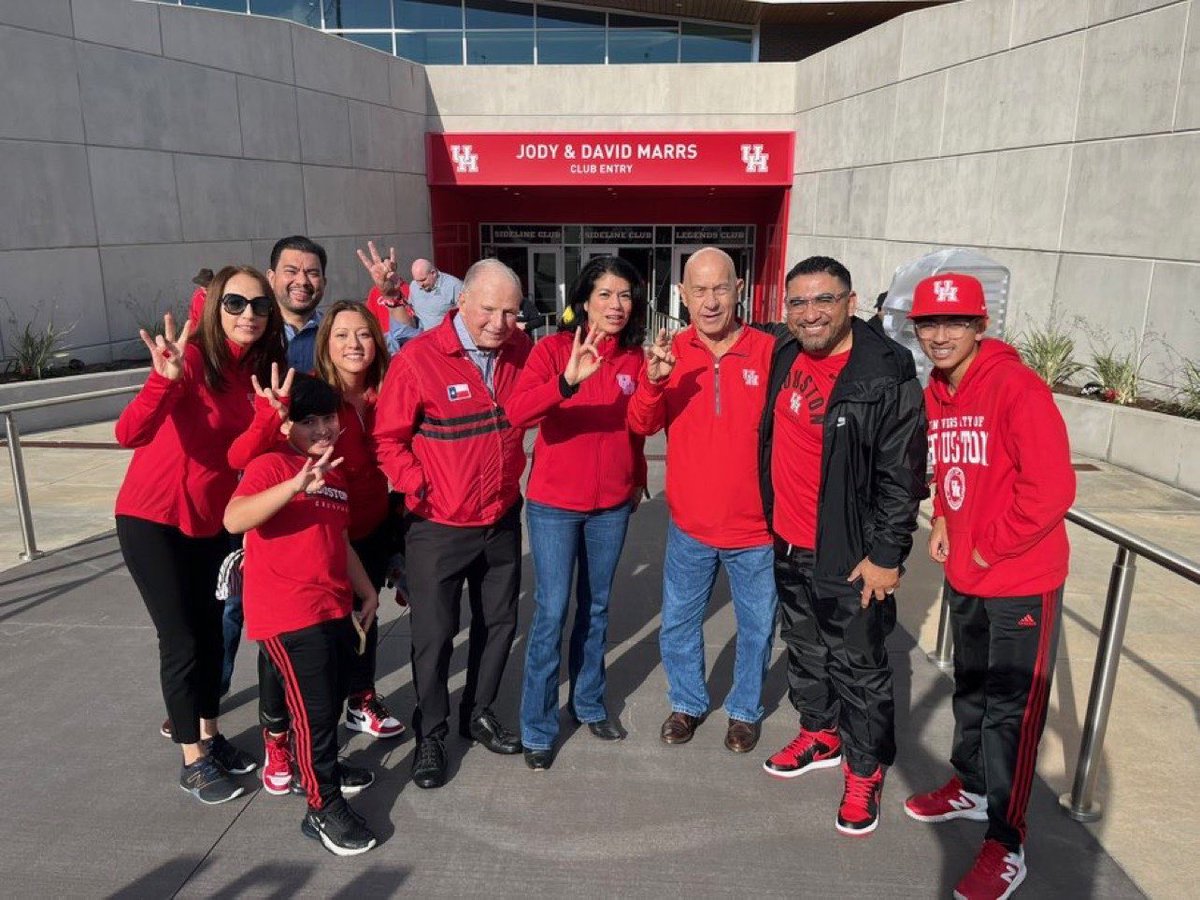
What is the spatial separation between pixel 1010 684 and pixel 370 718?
2.59 metres

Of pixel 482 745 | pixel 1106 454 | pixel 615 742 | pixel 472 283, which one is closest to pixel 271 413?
pixel 472 283

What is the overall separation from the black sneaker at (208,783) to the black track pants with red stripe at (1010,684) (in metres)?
2.79

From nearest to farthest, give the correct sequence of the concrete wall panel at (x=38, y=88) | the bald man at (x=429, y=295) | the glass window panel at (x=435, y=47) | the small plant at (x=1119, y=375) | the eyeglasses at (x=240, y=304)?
the eyeglasses at (x=240, y=304)
the bald man at (x=429, y=295)
the small plant at (x=1119, y=375)
the concrete wall panel at (x=38, y=88)
the glass window panel at (x=435, y=47)

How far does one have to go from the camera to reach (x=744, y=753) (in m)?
3.49

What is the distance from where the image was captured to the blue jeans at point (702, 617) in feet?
11.2

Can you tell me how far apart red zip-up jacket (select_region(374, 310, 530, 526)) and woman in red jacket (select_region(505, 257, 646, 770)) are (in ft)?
0.57

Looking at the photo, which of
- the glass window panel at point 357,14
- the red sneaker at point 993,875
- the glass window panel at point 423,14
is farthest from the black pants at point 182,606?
the glass window panel at point 357,14

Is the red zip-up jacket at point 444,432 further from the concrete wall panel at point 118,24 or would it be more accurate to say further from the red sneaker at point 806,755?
the concrete wall panel at point 118,24

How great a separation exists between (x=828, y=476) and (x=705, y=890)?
1467 mm

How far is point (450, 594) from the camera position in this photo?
3.29 meters

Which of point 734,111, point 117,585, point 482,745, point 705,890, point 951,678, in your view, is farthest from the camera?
point 734,111

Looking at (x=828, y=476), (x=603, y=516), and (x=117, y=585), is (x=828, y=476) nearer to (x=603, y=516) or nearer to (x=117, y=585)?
(x=603, y=516)

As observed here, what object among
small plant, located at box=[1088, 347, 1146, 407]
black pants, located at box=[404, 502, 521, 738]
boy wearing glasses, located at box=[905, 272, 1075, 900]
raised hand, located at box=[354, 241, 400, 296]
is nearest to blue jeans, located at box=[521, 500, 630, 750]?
black pants, located at box=[404, 502, 521, 738]

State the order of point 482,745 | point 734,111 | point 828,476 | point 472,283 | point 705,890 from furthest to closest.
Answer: point 734,111 → point 482,745 → point 472,283 → point 828,476 → point 705,890
